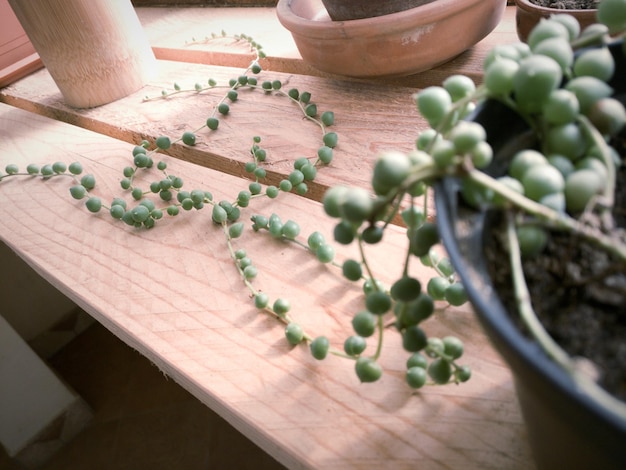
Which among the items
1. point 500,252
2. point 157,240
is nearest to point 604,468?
point 500,252

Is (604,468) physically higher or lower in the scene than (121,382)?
higher

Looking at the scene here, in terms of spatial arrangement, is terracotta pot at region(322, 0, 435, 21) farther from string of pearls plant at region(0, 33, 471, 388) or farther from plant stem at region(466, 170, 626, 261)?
plant stem at region(466, 170, 626, 261)

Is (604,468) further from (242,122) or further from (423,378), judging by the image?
(242,122)

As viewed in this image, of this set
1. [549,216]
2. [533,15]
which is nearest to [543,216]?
[549,216]

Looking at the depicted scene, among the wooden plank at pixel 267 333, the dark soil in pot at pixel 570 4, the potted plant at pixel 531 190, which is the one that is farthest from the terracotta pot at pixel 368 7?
the potted plant at pixel 531 190

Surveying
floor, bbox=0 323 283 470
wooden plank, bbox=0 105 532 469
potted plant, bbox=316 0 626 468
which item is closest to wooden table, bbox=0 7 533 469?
wooden plank, bbox=0 105 532 469
